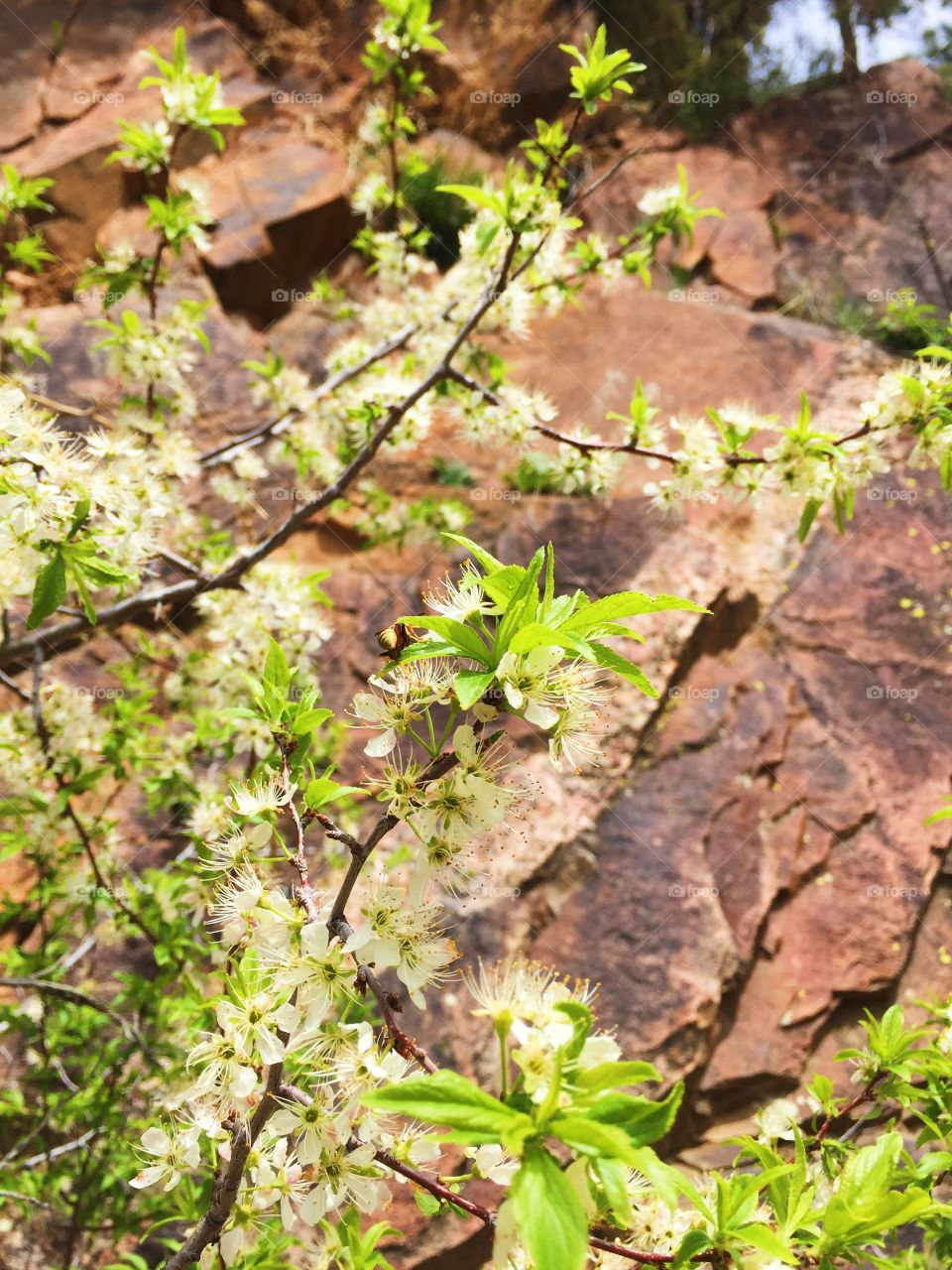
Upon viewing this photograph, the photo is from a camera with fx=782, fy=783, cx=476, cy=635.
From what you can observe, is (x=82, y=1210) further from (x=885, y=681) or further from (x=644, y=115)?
(x=644, y=115)

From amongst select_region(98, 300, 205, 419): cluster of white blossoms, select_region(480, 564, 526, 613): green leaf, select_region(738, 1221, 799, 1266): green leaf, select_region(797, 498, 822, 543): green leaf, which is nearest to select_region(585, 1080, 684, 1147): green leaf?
select_region(738, 1221, 799, 1266): green leaf

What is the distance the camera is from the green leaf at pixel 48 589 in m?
1.20

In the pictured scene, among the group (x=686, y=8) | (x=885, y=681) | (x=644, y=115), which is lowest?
(x=885, y=681)

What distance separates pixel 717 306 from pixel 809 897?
370 cm

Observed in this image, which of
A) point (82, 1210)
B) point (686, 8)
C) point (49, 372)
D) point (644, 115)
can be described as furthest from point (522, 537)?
point (686, 8)

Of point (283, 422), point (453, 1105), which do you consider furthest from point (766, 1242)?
point (283, 422)

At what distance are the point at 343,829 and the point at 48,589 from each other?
984mm

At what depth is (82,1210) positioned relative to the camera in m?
2.27

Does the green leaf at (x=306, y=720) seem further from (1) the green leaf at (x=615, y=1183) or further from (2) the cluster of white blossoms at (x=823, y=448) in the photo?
(2) the cluster of white blossoms at (x=823, y=448)

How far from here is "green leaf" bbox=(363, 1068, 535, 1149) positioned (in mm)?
639

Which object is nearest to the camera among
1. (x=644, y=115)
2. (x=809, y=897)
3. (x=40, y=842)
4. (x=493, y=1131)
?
(x=493, y=1131)

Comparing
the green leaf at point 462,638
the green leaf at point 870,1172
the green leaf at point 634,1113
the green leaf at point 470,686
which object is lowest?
the green leaf at point 870,1172

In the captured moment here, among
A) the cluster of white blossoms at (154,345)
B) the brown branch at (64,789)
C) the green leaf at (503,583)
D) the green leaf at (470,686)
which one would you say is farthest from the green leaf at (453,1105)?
the cluster of white blossoms at (154,345)

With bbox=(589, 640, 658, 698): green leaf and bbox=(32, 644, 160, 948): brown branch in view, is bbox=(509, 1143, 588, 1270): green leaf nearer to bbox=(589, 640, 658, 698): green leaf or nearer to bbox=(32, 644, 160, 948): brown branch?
bbox=(589, 640, 658, 698): green leaf
